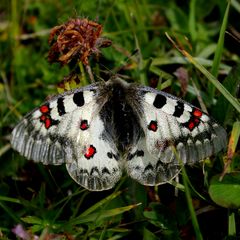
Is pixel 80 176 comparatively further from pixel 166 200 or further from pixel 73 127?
pixel 166 200

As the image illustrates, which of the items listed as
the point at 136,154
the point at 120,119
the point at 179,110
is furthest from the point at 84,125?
the point at 179,110

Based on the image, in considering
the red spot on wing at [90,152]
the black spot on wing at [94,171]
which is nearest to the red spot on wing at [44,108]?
the red spot on wing at [90,152]

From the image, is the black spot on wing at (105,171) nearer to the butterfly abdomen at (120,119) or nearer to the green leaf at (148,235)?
the butterfly abdomen at (120,119)

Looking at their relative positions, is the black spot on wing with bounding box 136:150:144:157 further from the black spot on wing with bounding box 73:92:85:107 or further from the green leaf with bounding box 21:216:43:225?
the green leaf with bounding box 21:216:43:225

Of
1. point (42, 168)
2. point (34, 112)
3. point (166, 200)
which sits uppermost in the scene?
point (34, 112)

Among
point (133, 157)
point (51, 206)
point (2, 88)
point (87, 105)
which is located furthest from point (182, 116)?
point (2, 88)

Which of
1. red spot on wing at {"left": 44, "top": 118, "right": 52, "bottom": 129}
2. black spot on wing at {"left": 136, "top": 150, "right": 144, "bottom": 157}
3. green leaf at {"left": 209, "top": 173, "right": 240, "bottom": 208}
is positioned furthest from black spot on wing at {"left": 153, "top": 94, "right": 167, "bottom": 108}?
red spot on wing at {"left": 44, "top": 118, "right": 52, "bottom": 129}
